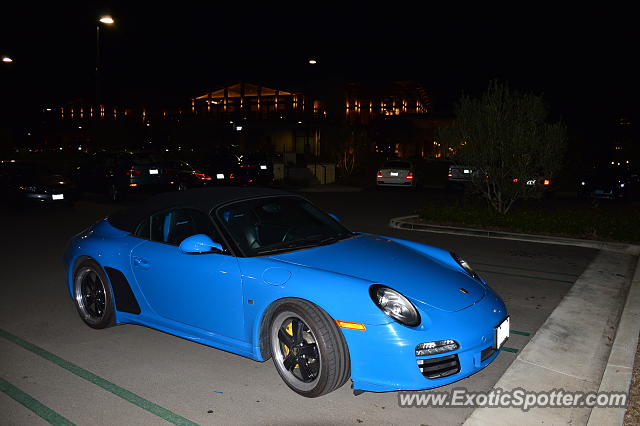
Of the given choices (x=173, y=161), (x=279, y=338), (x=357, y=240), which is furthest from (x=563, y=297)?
(x=173, y=161)

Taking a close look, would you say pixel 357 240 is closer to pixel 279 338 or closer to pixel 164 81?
pixel 279 338

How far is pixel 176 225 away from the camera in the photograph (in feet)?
18.7

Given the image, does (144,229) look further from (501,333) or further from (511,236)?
(511,236)

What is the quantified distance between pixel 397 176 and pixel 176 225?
23623 mm

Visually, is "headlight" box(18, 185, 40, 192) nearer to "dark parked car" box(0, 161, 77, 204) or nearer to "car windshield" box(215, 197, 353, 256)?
"dark parked car" box(0, 161, 77, 204)

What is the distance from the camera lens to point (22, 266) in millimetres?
9250

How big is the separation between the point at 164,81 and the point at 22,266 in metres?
61.2

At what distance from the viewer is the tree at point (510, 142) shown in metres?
14.3

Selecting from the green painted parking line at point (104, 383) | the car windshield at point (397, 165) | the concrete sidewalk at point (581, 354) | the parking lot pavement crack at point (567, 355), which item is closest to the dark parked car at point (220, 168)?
Answer: the car windshield at point (397, 165)

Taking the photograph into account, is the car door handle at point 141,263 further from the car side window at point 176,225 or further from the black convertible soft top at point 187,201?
the black convertible soft top at point 187,201

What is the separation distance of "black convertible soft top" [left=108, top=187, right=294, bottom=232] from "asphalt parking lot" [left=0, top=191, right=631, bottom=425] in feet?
3.85

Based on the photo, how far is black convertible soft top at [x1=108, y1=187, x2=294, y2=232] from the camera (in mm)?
5482

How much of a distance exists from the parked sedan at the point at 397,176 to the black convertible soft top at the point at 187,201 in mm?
22921

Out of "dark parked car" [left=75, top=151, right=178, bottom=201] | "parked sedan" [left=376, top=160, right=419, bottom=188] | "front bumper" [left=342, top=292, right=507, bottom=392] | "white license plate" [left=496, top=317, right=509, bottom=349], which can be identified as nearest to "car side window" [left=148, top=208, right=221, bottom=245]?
"front bumper" [left=342, top=292, right=507, bottom=392]
